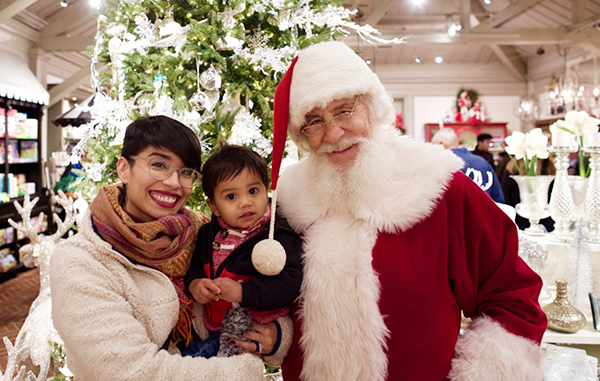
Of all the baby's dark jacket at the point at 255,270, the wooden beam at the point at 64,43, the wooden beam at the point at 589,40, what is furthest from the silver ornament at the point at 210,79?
the wooden beam at the point at 589,40

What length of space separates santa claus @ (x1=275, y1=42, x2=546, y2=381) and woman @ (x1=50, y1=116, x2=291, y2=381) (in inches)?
8.0

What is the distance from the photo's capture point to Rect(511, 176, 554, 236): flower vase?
244 cm

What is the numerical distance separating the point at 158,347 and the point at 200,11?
1828 millimetres

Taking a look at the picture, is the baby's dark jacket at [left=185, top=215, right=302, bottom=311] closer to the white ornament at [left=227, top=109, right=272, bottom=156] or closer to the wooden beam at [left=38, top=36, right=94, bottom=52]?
the white ornament at [left=227, top=109, right=272, bottom=156]

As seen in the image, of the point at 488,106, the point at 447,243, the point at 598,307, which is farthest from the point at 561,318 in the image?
the point at 488,106

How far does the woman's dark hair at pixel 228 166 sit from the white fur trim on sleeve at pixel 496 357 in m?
0.82

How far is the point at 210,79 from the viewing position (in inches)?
86.4

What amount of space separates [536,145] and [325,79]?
1.89 metres

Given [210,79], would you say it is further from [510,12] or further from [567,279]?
[510,12]

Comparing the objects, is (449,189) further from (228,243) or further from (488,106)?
(488,106)

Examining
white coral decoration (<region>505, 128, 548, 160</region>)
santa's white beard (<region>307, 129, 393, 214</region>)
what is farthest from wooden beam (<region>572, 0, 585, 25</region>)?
santa's white beard (<region>307, 129, 393, 214</region>)

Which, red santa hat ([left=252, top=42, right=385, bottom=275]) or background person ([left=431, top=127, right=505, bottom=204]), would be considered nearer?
red santa hat ([left=252, top=42, right=385, bottom=275])

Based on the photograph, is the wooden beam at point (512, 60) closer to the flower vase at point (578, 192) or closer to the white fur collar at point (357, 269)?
the flower vase at point (578, 192)

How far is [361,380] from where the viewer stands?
1.16 m
